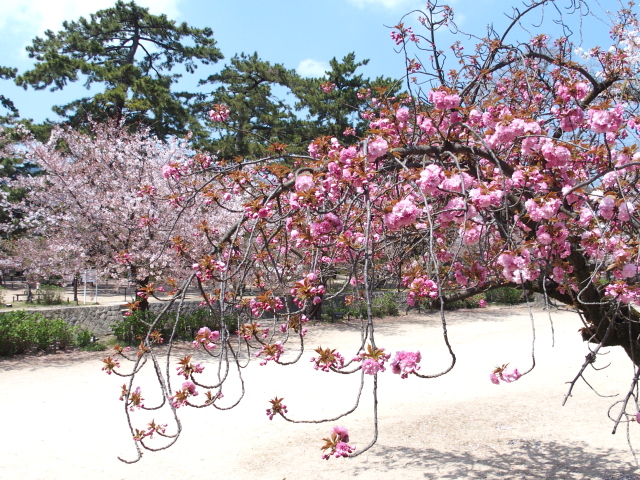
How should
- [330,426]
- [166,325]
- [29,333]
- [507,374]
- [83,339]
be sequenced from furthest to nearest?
1. [166,325]
2. [83,339]
3. [29,333]
4. [330,426]
5. [507,374]

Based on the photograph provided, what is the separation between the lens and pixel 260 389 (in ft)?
20.3

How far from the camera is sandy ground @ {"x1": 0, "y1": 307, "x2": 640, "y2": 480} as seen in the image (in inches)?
153

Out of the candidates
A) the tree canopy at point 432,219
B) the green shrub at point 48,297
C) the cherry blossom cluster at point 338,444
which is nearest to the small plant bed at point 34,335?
the tree canopy at point 432,219

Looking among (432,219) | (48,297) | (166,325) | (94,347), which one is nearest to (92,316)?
(94,347)

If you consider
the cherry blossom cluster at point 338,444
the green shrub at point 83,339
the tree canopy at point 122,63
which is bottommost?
the green shrub at point 83,339

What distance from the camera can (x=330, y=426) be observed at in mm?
4832

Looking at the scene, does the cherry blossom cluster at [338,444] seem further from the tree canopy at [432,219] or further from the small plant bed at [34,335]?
the small plant bed at [34,335]

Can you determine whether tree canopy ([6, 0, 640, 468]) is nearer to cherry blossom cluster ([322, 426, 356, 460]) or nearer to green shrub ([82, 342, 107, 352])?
cherry blossom cluster ([322, 426, 356, 460])

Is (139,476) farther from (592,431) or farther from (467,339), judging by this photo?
(467,339)

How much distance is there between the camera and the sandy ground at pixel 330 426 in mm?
3881

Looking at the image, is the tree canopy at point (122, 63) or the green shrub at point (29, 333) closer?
the green shrub at point (29, 333)

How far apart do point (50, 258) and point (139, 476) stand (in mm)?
6595

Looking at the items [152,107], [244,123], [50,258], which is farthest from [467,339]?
[152,107]

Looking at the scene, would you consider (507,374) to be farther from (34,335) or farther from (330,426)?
(34,335)
